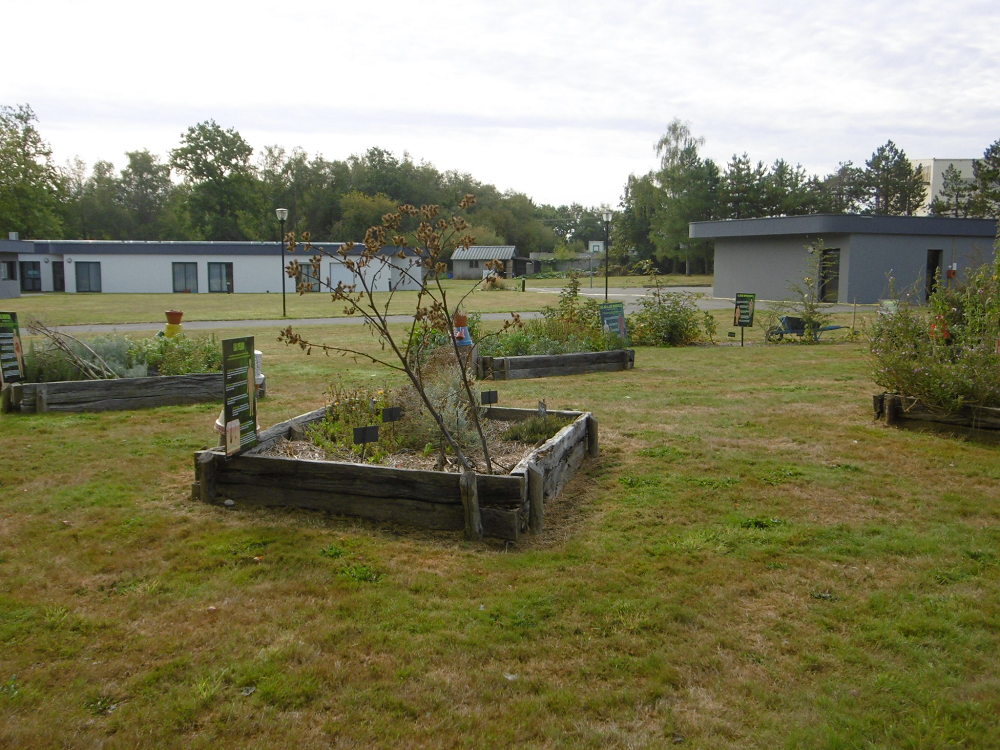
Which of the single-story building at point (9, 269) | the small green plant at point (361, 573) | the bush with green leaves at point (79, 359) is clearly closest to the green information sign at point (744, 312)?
the bush with green leaves at point (79, 359)

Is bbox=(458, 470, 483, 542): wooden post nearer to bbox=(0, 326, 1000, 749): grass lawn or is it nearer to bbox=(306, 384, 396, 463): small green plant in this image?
bbox=(0, 326, 1000, 749): grass lawn

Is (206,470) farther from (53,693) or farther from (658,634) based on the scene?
(658,634)

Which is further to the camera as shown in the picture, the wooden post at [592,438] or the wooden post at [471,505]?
the wooden post at [592,438]

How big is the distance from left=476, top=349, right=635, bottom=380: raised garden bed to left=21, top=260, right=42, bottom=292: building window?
148 feet

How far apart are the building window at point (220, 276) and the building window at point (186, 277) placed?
0.84 m

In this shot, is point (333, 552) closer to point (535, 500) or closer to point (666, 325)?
point (535, 500)

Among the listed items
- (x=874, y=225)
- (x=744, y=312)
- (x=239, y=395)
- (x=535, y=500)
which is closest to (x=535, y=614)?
(x=535, y=500)

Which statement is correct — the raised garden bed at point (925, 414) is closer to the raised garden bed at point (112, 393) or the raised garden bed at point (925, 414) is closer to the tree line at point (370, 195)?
the raised garden bed at point (112, 393)

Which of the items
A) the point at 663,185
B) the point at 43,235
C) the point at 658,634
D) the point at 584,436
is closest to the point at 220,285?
the point at 43,235

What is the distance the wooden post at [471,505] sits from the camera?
187 inches

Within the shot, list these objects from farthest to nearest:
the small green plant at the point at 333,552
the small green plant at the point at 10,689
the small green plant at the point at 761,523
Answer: the small green plant at the point at 761,523
the small green plant at the point at 333,552
the small green plant at the point at 10,689

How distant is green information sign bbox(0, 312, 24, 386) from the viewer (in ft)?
28.0

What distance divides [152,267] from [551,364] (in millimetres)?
41519

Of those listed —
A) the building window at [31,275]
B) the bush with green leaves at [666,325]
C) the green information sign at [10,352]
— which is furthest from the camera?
the building window at [31,275]
